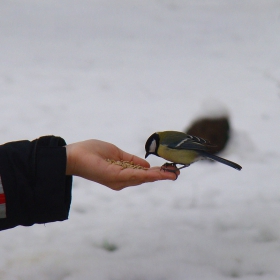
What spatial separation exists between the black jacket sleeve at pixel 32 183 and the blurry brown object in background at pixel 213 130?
180cm

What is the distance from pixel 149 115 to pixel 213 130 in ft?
2.06

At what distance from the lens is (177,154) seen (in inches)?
105

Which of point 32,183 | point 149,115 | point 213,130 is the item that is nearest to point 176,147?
point 32,183

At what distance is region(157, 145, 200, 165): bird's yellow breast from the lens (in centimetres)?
266

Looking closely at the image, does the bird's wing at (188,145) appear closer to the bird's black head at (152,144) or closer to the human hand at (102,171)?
the bird's black head at (152,144)

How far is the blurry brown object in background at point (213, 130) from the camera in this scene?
3.64 metres

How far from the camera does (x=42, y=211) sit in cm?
200

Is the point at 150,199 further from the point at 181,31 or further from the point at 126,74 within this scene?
the point at 181,31

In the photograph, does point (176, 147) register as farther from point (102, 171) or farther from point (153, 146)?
point (102, 171)

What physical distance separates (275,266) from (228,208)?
618 millimetres

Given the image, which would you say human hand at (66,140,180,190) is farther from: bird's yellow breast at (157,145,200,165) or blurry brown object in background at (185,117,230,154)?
blurry brown object in background at (185,117,230,154)

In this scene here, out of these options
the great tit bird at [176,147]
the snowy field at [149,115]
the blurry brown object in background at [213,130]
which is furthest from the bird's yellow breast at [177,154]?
the blurry brown object in background at [213,130]

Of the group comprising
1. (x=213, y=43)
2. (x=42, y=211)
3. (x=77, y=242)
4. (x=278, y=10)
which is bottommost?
(x=77, y=242)

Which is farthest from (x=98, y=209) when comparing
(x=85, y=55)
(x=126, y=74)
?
(x=85, y=55)
